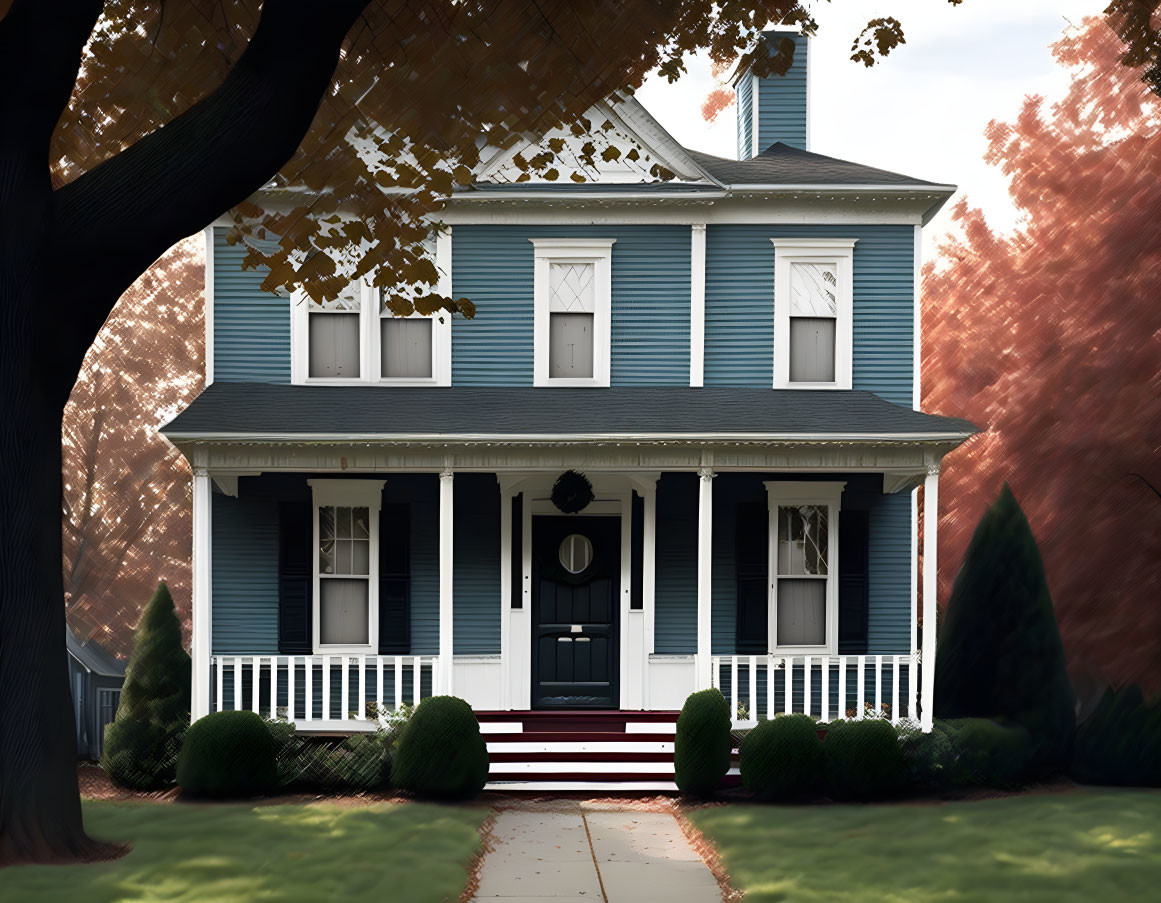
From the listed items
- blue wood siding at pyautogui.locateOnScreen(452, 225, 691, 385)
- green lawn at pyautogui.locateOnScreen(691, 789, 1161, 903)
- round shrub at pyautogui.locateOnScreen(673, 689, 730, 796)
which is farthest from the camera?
blue wood siding at pyautogui.locateOnScreen(452, 225, 691, 385)

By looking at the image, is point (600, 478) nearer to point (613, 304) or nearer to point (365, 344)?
point (613, 304)

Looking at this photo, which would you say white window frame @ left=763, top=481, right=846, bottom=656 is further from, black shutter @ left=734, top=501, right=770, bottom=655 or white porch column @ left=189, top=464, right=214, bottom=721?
white porch column @ left=189, top=464, right=214, bottom=721

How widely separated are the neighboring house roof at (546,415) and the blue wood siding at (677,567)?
4.28 ft

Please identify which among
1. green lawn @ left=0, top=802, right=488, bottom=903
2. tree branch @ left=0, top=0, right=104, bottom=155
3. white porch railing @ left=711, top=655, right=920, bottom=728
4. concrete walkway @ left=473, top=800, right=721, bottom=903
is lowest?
concrete walkway @ left=473, top=800, right=721, bottom=903

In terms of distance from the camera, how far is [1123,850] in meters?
10.0

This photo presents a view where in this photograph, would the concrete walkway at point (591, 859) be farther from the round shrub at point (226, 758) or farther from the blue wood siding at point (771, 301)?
the blue wood siding at point (771, 301)

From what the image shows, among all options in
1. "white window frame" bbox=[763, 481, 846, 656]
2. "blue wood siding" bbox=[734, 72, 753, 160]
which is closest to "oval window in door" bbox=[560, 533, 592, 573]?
"white window frame" bbox=[763, 481, 846, 656]

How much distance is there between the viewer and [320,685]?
48.9 feet

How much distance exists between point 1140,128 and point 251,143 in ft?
46.7

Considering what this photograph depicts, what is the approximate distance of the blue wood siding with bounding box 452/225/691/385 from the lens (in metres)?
15.2

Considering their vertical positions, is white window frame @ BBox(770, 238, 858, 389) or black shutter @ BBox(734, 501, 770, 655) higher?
white window frame @ BBox(770, 238, 858, 389)

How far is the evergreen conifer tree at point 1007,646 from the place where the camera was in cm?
1360

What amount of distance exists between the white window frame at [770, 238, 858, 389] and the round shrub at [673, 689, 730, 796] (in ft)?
15.1

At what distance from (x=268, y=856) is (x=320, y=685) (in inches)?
210
